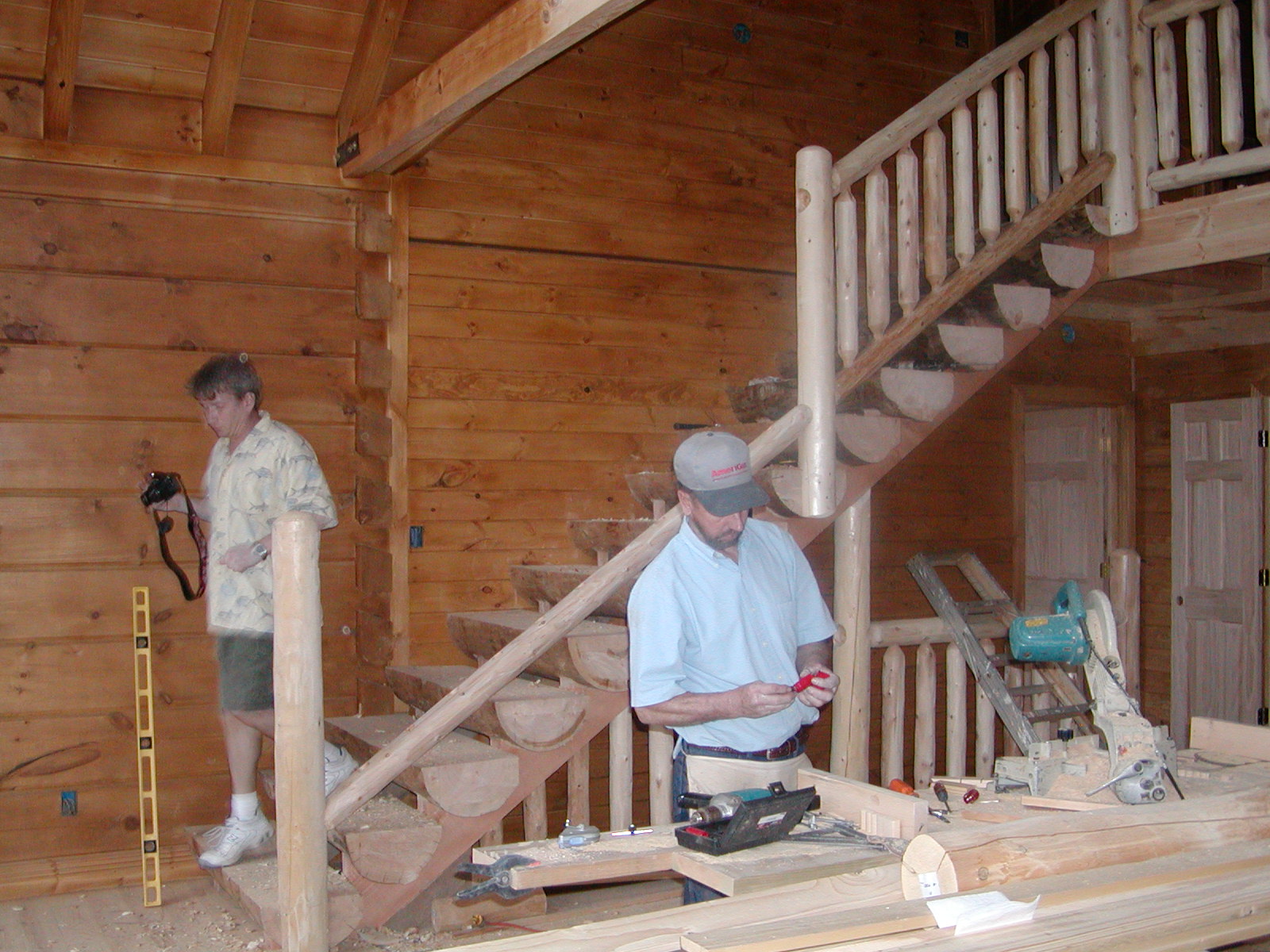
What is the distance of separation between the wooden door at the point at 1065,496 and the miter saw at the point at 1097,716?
4.10 metres

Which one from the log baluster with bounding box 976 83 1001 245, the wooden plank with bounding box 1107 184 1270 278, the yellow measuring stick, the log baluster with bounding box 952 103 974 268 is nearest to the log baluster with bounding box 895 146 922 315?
the log baluster with bounding box 952 103 974 268

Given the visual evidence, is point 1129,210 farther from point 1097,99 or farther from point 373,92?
point 373,92

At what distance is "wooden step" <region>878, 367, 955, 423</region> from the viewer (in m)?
3.84

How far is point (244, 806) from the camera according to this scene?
12.1ft

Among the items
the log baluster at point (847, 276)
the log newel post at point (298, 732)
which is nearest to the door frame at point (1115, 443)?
the log baluster at point (847, 276)

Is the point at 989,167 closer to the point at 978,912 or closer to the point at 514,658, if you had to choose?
the point at 514,658

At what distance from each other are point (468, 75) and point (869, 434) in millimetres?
1653

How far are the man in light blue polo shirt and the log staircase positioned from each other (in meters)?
0.68

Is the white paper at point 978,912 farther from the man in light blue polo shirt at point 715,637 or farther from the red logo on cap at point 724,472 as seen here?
the red logo on cap at point 724,472

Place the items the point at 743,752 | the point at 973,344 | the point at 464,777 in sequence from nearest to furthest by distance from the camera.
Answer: the point at 743,752, the point at 464,777, the point at 973,344

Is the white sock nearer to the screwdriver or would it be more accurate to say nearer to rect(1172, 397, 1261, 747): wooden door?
the screwdriver

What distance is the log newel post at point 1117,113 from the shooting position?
4234 millimetres

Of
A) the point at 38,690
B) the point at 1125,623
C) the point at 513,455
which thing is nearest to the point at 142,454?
the point at 38,690

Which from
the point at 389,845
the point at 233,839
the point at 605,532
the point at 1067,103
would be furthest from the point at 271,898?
the point at 1067,103
